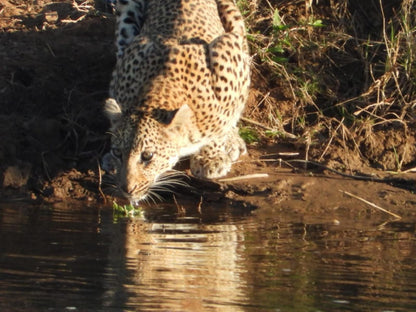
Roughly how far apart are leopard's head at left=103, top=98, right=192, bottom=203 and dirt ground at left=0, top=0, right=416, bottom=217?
2.06ft

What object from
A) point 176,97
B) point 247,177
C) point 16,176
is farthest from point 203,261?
point 16,176

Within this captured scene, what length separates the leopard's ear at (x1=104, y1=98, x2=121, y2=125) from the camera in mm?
8414

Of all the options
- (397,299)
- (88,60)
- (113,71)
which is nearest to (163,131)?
(113,71)

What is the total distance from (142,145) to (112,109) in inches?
16.6

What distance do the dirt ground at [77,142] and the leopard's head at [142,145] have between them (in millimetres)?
628

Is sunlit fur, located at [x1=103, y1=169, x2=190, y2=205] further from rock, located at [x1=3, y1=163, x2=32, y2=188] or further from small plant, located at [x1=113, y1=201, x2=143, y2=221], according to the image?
rock, located at [x1=3, y1=163, x2=32, y2=188]

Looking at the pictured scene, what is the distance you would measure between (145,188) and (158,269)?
83.3 inches

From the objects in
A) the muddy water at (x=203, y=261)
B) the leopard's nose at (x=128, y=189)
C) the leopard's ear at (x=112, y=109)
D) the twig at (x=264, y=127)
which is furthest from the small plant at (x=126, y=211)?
the twig at (x=264, y=127)

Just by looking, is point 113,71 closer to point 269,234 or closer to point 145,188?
point 145,188

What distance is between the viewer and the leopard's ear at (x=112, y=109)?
841 cm

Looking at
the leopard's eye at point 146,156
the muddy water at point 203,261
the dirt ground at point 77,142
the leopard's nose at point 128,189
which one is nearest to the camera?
the muddy water at point 203,261

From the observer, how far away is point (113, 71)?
10078 mm

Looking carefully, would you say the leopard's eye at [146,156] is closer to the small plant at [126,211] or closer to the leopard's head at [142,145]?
the leopard's head at [142,145]

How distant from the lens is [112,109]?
8.43 m
